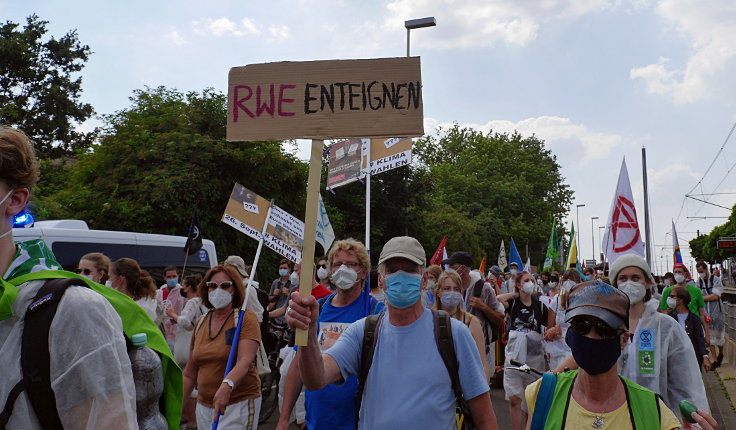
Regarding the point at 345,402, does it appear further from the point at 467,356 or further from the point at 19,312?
the point at 19,312

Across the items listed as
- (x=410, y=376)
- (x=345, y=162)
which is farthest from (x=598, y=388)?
(x=345, y=162)

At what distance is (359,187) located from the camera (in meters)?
33.1

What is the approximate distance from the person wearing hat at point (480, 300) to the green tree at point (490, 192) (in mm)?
29450

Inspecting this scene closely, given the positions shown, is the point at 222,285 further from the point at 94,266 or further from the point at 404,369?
the point at 404,369

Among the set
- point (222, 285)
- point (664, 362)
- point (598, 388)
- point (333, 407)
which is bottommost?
point (333, 407)

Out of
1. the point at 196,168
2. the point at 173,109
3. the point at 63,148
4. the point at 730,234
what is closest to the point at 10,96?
the point at 63,148

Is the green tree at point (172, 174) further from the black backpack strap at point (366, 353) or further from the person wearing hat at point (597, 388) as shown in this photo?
the person wearing hat at point (597, 388)

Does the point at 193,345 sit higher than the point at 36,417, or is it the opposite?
the point at 36,417

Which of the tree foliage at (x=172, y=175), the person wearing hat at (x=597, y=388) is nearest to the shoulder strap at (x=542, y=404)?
the person wearing hat at (x=597, y=388)

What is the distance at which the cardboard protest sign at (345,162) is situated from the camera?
10414mm

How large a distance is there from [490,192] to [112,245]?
4343 centimetres

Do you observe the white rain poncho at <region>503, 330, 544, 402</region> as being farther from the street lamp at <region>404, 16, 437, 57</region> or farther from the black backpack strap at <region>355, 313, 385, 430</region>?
the street lamp at <region>404, 16, 437, 57</region>

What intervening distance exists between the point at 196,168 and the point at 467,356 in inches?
719

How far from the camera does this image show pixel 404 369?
10.5 feet
